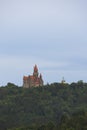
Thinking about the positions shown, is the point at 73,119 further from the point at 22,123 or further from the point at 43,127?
the point at 22,123

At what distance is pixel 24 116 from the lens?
198000 mm

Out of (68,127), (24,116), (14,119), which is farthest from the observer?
(24,116)

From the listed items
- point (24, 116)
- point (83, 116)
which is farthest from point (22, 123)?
point (83, 116)

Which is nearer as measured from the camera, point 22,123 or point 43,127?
point 43,127

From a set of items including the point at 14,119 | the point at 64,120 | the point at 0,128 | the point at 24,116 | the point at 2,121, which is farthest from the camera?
the point at 24,116

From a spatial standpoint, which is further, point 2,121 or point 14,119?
point 14,119

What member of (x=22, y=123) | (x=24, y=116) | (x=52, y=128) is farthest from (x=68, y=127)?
(x=24, y=116)

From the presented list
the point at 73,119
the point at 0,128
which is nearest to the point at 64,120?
the point at 73,119

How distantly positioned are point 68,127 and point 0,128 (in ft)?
130

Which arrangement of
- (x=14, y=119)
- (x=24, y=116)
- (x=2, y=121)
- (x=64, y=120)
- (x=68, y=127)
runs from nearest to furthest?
1. (x=68, y=127)
2. (x=64, y=120)
3. (x=2, y=121)
4. (x=14, y=119)
5. (x=24, y=116)

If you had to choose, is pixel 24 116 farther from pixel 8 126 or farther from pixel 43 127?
pixel 43 127

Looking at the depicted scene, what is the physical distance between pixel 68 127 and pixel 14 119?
2451 inches

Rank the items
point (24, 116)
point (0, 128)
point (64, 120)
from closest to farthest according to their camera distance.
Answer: point (64, 120), point (0, 128), point (24, 116)

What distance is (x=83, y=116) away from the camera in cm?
13550
